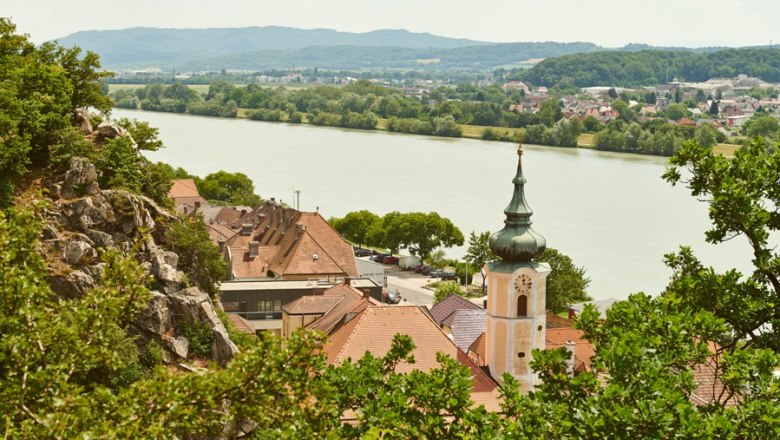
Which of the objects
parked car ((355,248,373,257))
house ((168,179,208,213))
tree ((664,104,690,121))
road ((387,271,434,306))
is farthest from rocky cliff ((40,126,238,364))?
tree ((664,104,690,121))

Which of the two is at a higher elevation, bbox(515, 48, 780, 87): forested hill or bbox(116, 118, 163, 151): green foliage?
bbox(116, 118, 163, 151): green foliage

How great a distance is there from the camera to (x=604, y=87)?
134125mm

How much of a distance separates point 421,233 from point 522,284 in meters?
17.2

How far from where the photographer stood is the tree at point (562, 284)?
24344mm

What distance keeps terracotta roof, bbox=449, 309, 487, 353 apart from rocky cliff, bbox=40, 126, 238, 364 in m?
5.91

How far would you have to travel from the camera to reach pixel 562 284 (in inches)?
962

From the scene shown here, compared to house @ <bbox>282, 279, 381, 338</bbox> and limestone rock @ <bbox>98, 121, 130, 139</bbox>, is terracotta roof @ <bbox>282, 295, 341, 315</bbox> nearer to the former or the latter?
house @ <bbox>282, 279, 381, 338</bbox>

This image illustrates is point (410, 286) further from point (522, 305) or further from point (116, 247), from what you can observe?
point (116, 247)

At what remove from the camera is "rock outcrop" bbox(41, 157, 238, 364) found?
1191 cm

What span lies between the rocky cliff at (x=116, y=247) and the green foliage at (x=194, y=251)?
266 mm

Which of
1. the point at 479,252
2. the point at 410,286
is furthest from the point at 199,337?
the point at 479,252

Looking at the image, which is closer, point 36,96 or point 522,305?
point 36,96

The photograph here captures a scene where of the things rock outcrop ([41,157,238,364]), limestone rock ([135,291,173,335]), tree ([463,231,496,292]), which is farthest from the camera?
tree ([463,231,496,292])

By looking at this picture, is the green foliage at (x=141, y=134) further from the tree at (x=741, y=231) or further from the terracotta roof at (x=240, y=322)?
the tree at (x=741, y=231)
